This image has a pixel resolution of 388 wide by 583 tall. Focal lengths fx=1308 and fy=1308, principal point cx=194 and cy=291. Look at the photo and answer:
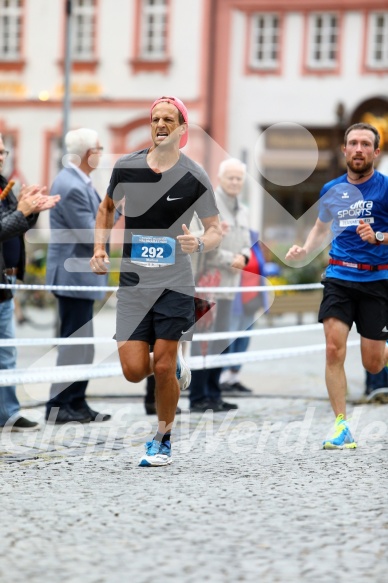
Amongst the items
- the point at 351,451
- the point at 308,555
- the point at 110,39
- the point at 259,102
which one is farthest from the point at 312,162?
the point at 308,555

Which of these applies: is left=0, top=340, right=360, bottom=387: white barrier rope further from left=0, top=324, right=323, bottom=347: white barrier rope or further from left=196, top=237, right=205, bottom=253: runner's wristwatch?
left=196, top=237, right=205, bottom=253: runner's wristwatch

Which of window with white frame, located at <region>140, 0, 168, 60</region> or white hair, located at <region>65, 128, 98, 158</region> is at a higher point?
window with white frame, located at <region>140, 0, 168, 60</region>

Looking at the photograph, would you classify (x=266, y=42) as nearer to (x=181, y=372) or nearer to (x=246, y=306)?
(x=246, y=306)

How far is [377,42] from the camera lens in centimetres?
3384

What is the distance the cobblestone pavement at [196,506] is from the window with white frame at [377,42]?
26.3 meters

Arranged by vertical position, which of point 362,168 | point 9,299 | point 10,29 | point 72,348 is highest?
point 10,29

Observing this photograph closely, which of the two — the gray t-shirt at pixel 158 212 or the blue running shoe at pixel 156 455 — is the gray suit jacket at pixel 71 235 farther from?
the blue running shoe at pixel 156 455

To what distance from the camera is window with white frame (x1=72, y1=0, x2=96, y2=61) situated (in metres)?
34.2

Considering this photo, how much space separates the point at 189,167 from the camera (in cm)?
691

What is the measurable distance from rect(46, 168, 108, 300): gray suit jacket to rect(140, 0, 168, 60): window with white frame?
2552 centimetres

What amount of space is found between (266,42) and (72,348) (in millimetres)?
26509

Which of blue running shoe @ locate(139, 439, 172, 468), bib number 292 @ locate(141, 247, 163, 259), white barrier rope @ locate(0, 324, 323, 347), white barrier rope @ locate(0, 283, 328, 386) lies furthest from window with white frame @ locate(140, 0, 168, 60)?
blue running shoe @ locate(139, 439, 172, 468)

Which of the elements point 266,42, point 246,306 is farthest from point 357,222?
point 266,42

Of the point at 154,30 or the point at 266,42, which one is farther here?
the point at 266,42
